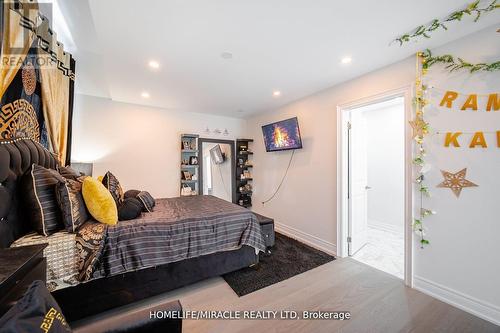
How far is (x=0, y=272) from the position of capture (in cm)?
74

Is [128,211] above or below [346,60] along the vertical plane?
below

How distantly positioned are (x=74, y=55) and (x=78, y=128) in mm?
1470

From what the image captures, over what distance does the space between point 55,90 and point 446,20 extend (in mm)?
3600

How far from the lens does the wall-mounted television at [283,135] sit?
3.42 meters

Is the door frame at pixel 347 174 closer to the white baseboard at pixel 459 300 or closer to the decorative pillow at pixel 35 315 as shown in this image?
the white baseboard at pixel 459 300

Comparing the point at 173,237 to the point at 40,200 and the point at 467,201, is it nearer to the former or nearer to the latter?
the point at 40,200

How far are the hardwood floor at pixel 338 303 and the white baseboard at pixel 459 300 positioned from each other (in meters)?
0.06

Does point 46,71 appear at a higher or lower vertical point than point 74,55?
lower

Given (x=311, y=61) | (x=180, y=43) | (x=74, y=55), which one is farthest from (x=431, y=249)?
(x=74, y=55)

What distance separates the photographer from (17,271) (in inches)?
30.3

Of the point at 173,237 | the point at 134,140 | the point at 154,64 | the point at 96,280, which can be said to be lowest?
the point at 96,280

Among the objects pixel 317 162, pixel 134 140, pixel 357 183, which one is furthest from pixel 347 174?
pixel 134 140

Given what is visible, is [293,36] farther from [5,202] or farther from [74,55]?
[74,55]

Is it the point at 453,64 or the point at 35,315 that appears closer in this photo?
the point at 35,315
